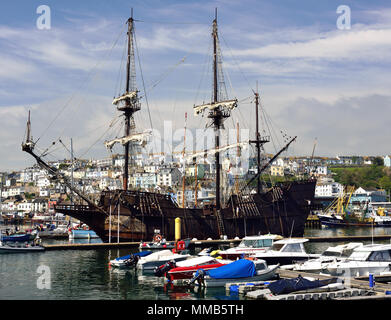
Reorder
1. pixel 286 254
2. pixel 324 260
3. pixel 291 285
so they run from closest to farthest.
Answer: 1. pixel 291 285
2. pixel 324 260
3. pixel 286 254

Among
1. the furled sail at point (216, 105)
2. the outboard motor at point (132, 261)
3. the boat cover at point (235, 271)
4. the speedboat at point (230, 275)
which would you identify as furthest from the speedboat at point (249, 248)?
the furled sail at point (216, 105)

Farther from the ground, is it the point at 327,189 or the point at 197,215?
the point at 327,189

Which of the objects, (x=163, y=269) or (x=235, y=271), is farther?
(x=163, y=269)

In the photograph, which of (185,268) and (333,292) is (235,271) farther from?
(333,292)

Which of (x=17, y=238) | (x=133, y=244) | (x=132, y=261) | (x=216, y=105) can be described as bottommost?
(x=17, y=238)

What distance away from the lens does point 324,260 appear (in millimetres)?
32312

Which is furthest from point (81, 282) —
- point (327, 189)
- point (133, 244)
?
point (327, 189)

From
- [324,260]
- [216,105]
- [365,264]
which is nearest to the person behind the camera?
[365,264]

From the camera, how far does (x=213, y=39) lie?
68.7m

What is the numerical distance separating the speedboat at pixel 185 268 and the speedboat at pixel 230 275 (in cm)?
132

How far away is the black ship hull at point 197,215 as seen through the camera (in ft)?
188

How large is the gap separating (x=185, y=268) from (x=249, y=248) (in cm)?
1005
